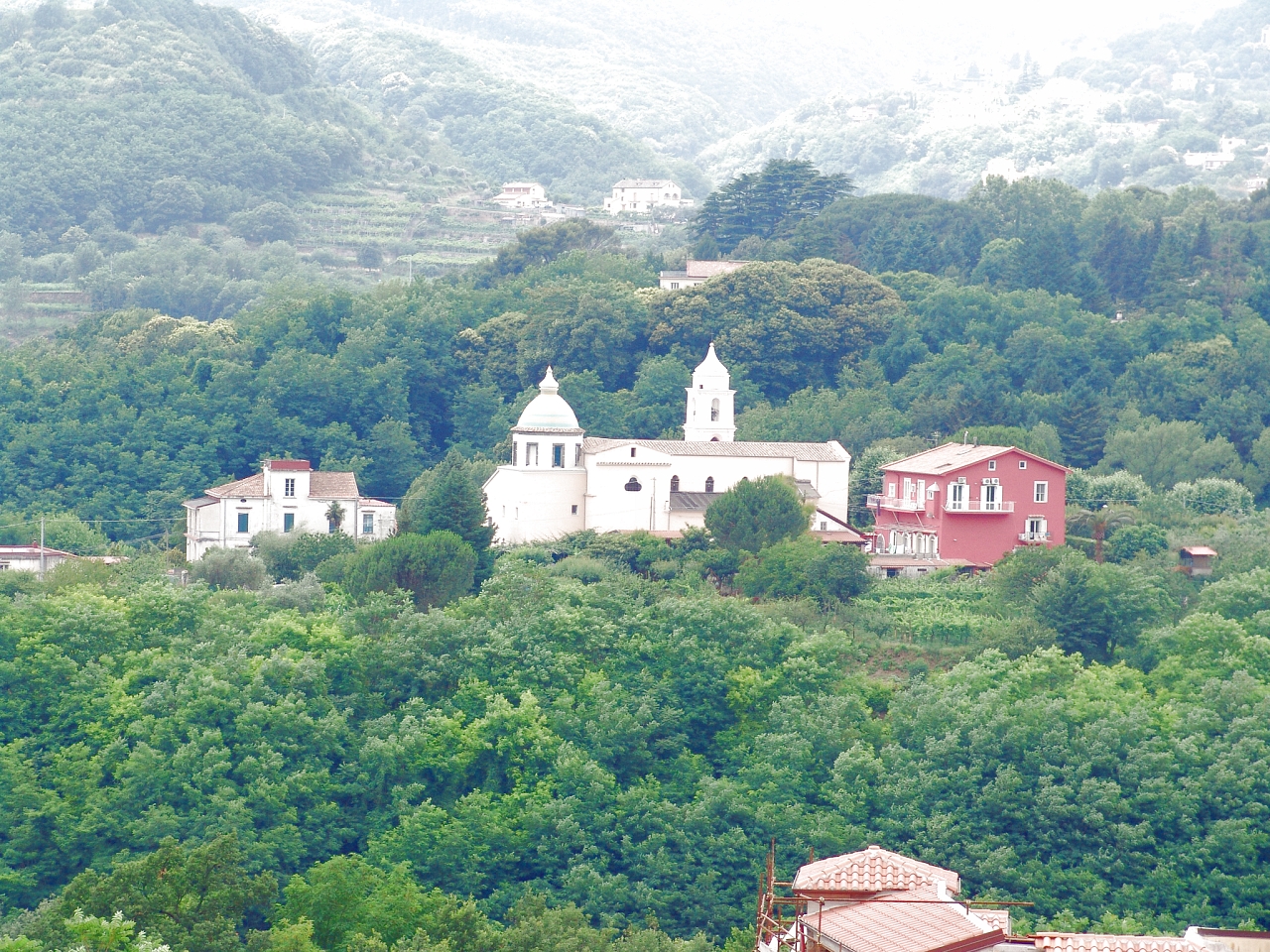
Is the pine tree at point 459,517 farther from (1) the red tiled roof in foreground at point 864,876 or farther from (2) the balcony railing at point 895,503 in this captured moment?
(1) the red tiled roof in foreground at point 864,876

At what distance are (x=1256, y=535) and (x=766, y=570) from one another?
13.2 meters

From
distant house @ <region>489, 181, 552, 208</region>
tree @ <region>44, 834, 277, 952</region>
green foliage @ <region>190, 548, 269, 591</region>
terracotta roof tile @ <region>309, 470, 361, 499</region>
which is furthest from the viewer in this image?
distant house @ <region>489, 181, 552, 208</region>

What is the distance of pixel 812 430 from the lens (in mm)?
68438

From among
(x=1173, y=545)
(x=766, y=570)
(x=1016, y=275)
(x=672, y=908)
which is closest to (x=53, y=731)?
(x=672, y=908)

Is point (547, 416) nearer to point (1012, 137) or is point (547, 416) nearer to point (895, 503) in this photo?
point (895, 503)

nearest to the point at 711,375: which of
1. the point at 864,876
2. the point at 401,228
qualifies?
the point at 864,876

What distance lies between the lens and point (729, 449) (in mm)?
59125

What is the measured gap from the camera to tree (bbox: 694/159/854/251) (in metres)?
92.7

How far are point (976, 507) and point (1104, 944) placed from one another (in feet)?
109

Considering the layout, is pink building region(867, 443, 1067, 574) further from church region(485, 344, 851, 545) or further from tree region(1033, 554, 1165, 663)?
tree region(1033, 554, 1165, 663)

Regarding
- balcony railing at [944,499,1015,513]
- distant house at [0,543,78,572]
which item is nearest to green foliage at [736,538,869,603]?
balcony railing at [944,499,1015,513]

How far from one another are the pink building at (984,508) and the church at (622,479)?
2.10 m

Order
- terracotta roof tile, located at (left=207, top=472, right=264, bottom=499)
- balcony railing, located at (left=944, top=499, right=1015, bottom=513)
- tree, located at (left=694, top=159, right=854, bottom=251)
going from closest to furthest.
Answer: balcony railing, located at (left=944, top=499, right=1015, bottom=513) < terracotta roof tile, located at (left=207, top=472, right=264, bottom=499) < tree, located at (left=694, top=159, right=854, bottom=251)

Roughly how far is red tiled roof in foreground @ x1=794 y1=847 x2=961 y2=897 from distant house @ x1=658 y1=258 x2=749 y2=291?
5460cm
